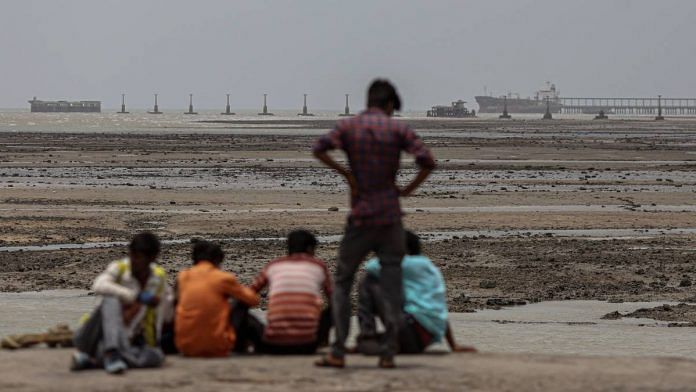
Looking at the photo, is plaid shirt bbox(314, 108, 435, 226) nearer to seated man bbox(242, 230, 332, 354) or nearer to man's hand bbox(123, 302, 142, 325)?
seated man bbox(242, 230, 332, 354)

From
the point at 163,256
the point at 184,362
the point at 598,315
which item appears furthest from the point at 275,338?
the point at 163,256

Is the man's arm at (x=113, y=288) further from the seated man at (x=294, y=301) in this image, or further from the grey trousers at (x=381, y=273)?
the grey trousers at (x=381, y=273)

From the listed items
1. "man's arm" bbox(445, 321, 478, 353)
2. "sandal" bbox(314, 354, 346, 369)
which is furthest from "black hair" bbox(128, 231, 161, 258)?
"man's arm" bbox(445, 321, 478, 353)

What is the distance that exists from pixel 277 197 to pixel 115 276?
24639mm

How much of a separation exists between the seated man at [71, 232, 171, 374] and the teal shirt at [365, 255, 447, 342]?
1.80 meters

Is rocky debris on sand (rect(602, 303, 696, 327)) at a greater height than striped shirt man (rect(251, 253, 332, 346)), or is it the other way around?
striped shirt man (rect(251, 253, 332, 346))

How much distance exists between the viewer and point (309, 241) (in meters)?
11.6

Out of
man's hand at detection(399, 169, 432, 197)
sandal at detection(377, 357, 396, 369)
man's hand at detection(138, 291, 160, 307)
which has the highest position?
man's hand at detection(399, 169, 432, 197)

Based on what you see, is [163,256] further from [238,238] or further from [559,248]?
[559,248]

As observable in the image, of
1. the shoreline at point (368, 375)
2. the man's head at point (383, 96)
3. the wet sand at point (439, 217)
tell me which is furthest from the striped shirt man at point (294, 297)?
the wet sand at point (439, 217)

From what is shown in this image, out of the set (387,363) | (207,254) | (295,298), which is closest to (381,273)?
(387,363)

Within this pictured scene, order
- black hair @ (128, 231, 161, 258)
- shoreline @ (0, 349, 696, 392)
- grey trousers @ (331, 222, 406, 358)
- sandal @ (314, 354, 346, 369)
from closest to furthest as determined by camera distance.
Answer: shoreline @ (0, 349, 696, 392), grey trousers @ (331, 222, 406, 358), black hair @ (128, 231, 161, 258), sandal @ (314, 354, 346, 369)

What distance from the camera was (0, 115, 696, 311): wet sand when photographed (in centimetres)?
2089

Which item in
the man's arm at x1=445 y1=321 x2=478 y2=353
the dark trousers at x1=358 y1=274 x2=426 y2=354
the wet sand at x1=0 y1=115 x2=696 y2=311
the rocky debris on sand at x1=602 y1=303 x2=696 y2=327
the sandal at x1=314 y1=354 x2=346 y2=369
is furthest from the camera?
the wet sand at x1=0 y1=115 x2=696 y2=311
